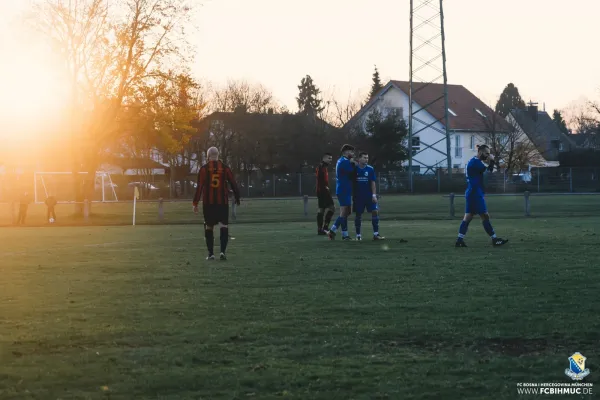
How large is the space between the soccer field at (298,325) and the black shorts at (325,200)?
558 cm

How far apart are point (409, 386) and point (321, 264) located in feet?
28.1

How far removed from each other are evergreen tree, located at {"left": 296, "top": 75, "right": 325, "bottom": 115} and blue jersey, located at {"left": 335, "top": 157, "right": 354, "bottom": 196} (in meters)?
73.3

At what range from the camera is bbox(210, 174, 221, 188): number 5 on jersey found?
49.8 feet

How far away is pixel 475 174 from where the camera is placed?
1728cm

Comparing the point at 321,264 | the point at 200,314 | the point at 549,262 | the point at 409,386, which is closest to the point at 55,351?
the point at 200,314

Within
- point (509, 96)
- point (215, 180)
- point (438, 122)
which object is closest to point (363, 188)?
point (215, 180)

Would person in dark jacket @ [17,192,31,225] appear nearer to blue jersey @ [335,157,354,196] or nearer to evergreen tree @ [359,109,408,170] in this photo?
blue jersey @ [335,157,354,196]

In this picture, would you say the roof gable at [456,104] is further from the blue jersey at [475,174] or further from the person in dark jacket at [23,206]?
the blue jersey at [475,174]

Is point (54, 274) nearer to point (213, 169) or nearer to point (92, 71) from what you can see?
point (213, 169)

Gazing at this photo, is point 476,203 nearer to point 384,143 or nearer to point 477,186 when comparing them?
point 477,186

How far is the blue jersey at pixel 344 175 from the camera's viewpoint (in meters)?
19.7

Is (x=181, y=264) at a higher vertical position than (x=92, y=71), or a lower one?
lower

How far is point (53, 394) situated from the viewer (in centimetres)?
583

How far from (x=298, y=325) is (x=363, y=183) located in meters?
11.6
